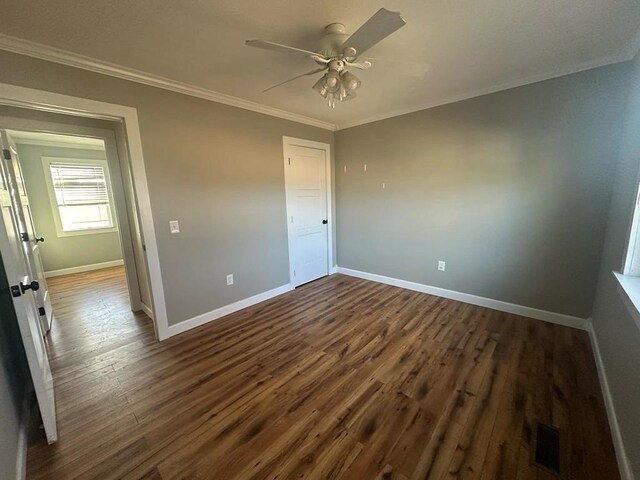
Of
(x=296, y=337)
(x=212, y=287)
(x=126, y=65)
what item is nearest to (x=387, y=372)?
(x=296, y=337)

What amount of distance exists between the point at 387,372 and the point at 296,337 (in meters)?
0.93

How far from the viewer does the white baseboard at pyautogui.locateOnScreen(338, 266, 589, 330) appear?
8.35ft

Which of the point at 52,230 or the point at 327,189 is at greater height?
the point at 327,189

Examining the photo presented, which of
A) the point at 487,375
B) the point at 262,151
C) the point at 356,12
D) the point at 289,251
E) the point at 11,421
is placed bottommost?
the point at 487,375

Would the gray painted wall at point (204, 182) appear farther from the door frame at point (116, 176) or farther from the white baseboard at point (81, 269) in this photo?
the white baseboard at point (81, 269)

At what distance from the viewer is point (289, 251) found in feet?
12.2

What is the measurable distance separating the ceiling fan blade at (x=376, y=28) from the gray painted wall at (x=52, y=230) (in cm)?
607

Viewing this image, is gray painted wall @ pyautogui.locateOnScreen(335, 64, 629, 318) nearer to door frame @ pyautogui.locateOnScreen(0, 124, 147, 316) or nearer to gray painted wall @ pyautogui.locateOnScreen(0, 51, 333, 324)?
gray painted wall @ pyautogui.locateOnScreen(0, 51, 333, 324)

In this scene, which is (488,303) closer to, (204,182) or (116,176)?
(204,182)

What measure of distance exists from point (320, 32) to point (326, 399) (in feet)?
8.17

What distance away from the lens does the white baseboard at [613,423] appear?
1.21m

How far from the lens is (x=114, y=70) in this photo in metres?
2.05

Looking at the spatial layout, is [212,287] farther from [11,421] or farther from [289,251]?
[11,421]

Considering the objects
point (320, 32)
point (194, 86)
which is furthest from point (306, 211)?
point (320, 32)
